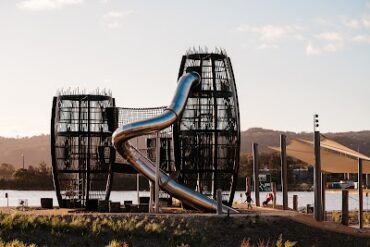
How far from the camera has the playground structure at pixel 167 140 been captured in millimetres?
42719

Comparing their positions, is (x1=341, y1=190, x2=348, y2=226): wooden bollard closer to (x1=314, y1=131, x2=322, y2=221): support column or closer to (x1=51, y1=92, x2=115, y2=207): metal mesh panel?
(x1=314, y1=131, x2=322, y2=221): support column

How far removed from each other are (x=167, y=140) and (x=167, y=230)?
539 inches

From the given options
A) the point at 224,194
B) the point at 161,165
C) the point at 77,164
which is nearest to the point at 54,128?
the point at 77,164

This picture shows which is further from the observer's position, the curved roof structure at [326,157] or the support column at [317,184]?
the curved roof structure at [326,157]

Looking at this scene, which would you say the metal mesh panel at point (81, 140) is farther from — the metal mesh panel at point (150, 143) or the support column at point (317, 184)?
the support column at point (317, 184)

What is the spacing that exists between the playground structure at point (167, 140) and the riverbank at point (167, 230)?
4.30 meters

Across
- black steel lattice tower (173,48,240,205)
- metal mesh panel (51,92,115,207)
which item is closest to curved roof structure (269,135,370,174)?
black steel lattice tower (173,48,240,205)

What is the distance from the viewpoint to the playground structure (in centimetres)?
4272

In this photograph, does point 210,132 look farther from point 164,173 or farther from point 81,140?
point 81,140

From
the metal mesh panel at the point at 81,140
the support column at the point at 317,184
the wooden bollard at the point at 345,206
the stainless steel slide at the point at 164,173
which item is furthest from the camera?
the metal mesh panel at the point at 81,140

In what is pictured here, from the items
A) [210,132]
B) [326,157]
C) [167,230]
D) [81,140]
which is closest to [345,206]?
[210,132]

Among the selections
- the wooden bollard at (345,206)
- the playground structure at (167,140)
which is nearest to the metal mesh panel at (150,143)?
the playground structure at (167,140)

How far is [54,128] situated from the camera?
49281 mm

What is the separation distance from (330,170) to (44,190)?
236 feet
